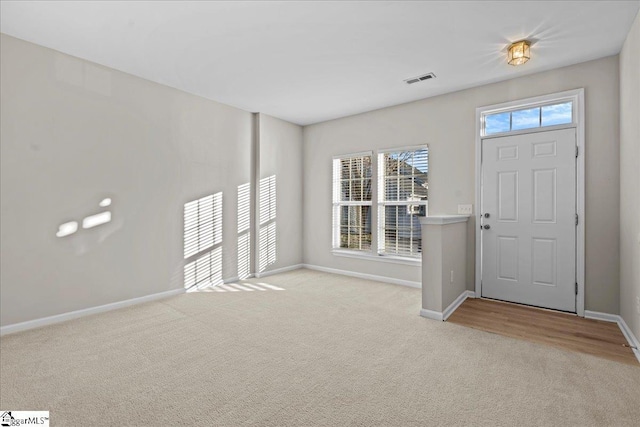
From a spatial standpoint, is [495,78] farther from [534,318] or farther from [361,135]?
[534,318]

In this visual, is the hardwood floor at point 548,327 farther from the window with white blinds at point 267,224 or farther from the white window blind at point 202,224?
the white window blind at point 202,224

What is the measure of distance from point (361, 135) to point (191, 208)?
9.62 ft

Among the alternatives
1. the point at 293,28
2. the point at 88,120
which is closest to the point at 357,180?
the point at 293,28

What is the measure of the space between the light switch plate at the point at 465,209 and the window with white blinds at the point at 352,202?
4.75 feet

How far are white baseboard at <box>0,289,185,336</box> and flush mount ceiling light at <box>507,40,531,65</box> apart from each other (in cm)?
480

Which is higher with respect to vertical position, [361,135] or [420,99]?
[420,99]

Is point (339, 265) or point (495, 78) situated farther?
point (339, 265)

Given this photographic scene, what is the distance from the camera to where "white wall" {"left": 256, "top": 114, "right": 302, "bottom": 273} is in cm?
529

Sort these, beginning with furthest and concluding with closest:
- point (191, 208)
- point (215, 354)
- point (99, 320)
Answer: point (191, 208), point (99, 320), point (215, 354)

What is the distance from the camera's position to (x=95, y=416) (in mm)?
1720

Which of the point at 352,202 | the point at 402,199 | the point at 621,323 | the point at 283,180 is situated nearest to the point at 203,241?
the point at 283,180

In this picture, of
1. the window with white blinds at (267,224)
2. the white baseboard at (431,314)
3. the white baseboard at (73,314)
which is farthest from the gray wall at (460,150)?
the white baseboard at (73,314)

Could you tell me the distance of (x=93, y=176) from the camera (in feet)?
11.1

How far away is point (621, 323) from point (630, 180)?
1430 mm
